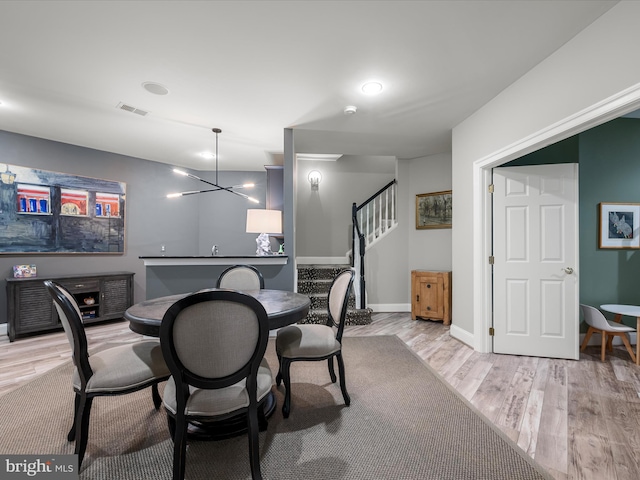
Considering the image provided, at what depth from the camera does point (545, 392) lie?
7.67 ft

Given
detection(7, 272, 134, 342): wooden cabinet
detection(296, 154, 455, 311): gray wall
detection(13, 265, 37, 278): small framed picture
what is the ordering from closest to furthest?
1. detection(7, 272, 134, 342): wooden cabinet
2. detection(13, 265, 37, 278): small framed picture
3. detection(296, 154, 455, 311): gray wall

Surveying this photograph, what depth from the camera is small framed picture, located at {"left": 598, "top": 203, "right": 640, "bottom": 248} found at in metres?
3.40

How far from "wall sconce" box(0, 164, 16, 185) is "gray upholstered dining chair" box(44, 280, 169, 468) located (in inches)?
146

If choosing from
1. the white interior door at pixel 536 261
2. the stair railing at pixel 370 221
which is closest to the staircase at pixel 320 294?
the stair railing at pixel 370 221

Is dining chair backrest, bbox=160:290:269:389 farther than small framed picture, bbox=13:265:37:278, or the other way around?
small framed picture, bbox=13:265:37:278

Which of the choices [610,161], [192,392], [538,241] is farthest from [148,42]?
[610,161]

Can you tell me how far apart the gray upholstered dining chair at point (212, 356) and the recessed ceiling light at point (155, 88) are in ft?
8.15

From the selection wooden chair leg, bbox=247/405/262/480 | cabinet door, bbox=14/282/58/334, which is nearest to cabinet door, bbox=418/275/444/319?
wooden chair leg, bbox=247/405/262/480

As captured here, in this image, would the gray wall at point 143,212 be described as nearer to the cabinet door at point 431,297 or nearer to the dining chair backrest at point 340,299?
the dining chair backrest at point 340,299

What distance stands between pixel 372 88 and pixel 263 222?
2121mm

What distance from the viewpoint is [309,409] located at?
2.08 metres

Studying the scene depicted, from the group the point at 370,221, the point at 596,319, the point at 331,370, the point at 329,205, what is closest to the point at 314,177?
the point at 329,205

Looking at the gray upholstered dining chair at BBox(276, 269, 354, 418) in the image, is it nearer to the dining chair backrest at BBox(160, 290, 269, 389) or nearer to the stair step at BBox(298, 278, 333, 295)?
the dining chair backrest at BBox(160, 290, 269, 389)

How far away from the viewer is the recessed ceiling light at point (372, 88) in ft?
8.84
